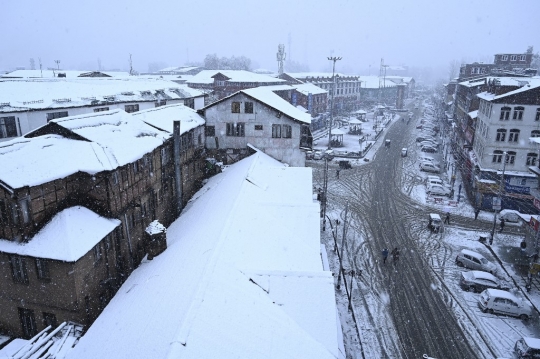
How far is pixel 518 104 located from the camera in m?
37.2

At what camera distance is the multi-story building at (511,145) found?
1449 inches

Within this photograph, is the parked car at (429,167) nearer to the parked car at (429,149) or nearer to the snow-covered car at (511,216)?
the parked car at (429,149)

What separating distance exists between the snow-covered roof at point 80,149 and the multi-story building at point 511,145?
32876mm

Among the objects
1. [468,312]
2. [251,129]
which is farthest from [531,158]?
[251,129]

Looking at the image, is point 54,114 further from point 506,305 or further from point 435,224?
point 506,305

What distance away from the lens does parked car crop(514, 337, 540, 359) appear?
1803cm

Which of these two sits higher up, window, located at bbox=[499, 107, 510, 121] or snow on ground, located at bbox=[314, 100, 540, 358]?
window, located at bbox=[499, 107, 510, 121]

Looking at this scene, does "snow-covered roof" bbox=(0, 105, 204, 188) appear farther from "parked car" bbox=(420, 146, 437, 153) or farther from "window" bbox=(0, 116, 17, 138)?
"parked car" bbox=(420, 146, 437, 153)

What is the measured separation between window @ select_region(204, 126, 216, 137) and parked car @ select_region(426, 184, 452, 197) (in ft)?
83.6

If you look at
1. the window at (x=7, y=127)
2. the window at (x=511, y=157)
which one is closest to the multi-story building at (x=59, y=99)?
the window at (x=7, y=127)

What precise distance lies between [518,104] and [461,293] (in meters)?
23.7

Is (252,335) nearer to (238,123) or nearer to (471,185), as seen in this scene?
(238,123)

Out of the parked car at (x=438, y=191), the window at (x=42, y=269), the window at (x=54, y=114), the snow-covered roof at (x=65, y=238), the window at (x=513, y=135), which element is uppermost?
the window at (x=54, y=114)

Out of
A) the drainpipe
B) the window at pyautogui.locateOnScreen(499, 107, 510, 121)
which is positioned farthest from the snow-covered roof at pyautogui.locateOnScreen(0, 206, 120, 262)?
the window at pyautogui.locateOnScreen(499, 107, 510, 121)
